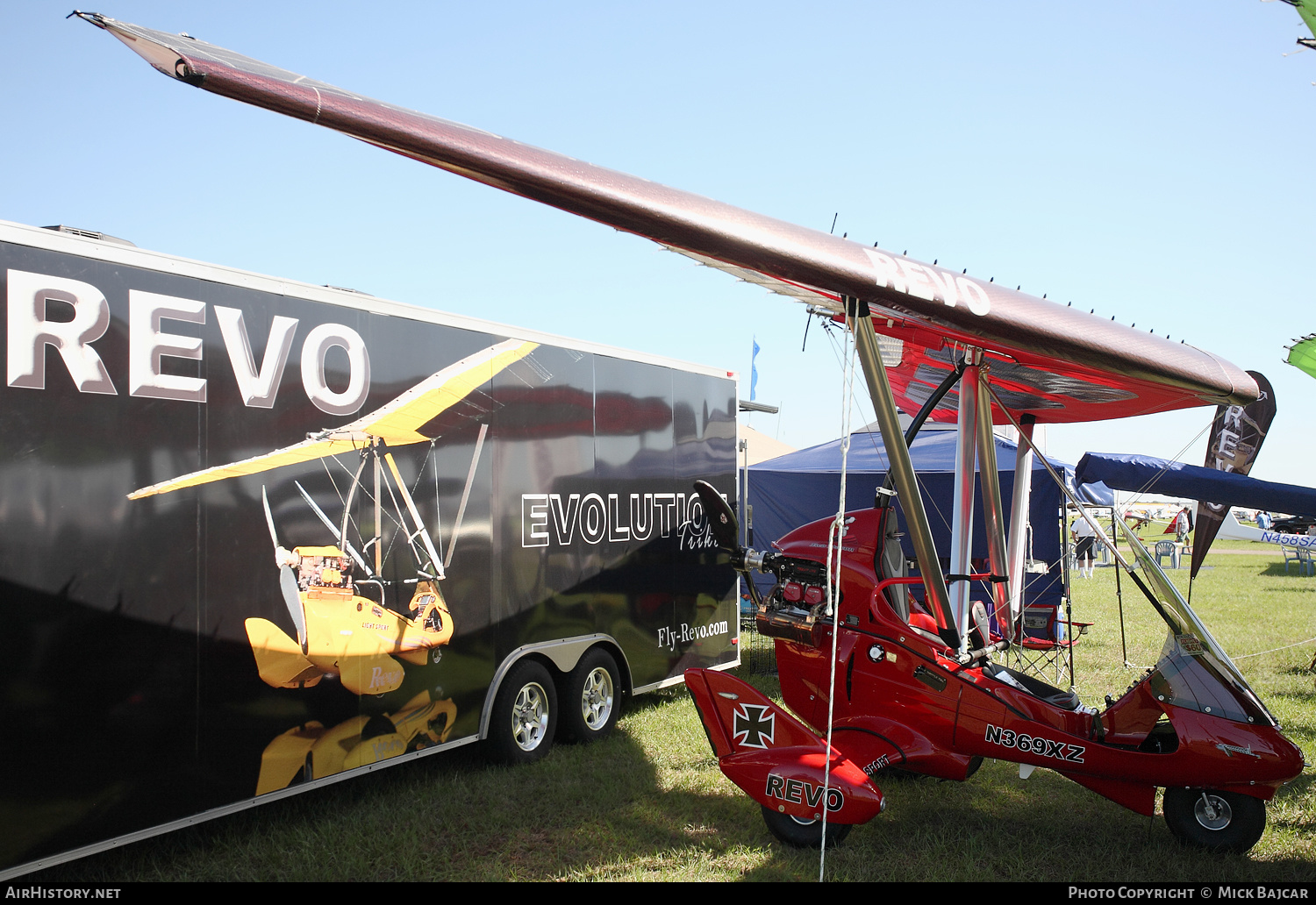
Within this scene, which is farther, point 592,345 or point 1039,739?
point 592,345

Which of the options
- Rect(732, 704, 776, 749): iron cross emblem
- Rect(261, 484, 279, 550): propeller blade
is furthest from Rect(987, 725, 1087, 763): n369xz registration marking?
Rect(261, 484, 279, 550): propeller blade

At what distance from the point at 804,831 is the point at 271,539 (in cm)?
346

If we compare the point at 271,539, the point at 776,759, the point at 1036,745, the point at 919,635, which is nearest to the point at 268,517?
the point at 271,539

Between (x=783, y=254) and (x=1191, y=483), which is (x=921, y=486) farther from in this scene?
(x=783, y=254)

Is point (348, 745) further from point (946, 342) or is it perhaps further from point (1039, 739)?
point (946, 342)

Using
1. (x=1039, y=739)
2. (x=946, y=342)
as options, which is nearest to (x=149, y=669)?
(x=1039, y=739)

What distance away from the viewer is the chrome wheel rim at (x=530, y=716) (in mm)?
6281

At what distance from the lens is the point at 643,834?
5.11 m

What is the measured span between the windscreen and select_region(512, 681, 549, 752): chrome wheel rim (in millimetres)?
4175

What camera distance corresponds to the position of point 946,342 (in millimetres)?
6082

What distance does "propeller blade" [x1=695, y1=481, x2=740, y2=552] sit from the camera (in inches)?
225

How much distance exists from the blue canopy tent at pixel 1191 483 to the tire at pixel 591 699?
226 inches

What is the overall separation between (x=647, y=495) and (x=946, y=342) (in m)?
2.91

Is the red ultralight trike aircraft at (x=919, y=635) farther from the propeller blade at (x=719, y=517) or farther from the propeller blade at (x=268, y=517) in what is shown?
the propeller blade at (x=268, y=517)
